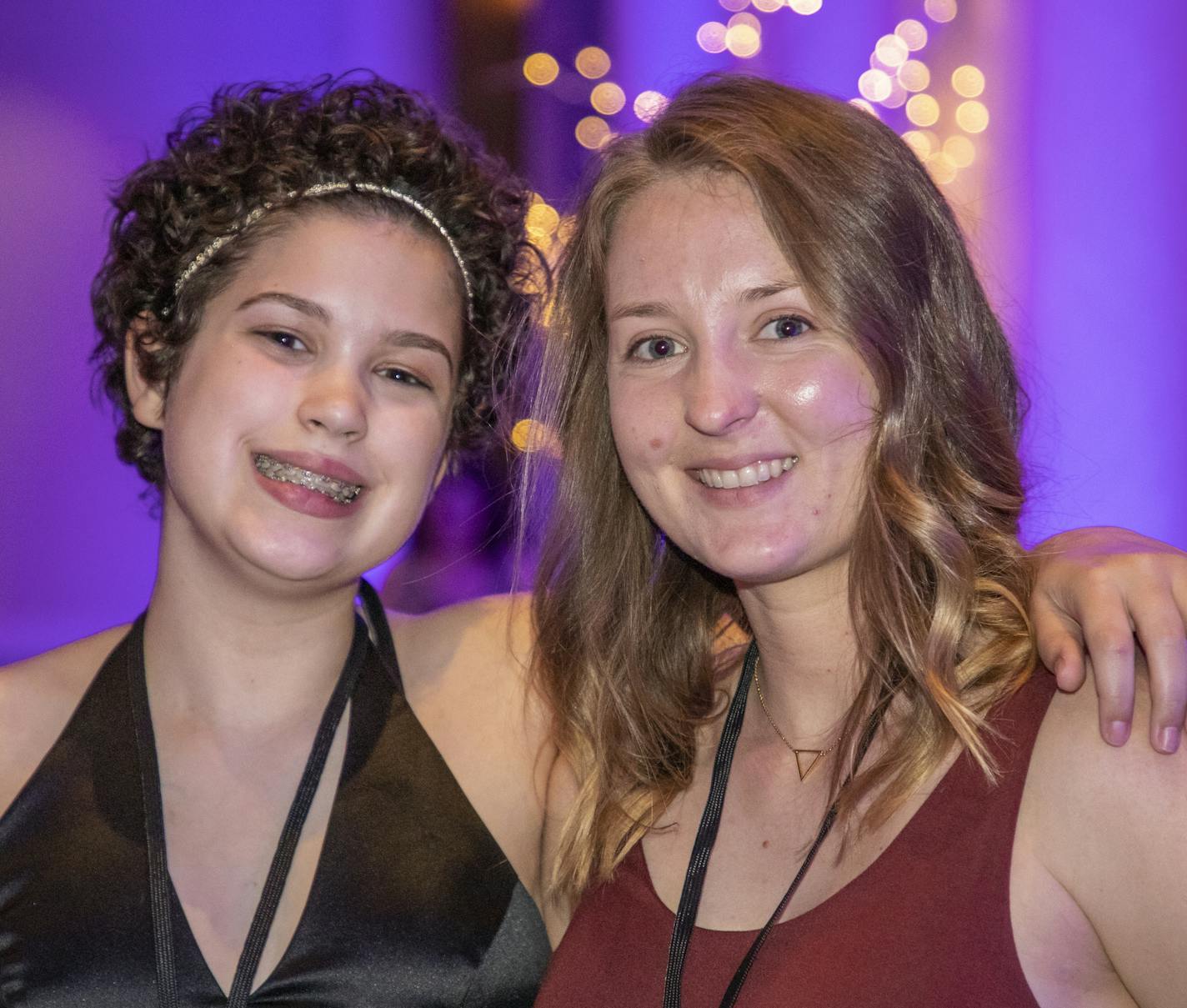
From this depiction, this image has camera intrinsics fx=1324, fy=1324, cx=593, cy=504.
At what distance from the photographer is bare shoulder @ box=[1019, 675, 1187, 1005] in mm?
1403

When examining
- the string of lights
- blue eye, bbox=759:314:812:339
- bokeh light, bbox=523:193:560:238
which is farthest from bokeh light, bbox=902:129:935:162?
blue eye, bbox=759:314:812:339

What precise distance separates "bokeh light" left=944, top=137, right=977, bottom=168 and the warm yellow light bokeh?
0.94 meters

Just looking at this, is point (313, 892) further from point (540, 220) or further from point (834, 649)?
point (540, 220)

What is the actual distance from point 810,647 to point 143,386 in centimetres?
117

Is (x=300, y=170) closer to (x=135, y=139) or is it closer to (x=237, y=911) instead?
(x=237, y=911)

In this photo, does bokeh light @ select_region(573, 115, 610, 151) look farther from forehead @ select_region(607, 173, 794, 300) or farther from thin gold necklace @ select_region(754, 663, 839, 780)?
thin gold necklace @ select_region(754, 663, 839, 780)

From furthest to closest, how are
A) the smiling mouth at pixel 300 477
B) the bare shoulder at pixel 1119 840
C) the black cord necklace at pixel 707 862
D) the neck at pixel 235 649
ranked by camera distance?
the neck at pixel 235 649 < the smiling mouth at pixel 300 477 < the black cord necklace at pixel 707 862 < the bare shoulder at pixel 1119 840

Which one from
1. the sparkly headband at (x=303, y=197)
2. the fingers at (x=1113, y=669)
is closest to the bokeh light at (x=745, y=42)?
the sparkly headband at (x=303, y=197)

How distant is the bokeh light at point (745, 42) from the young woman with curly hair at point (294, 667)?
1826mm

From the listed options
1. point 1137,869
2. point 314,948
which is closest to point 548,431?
point 314,948

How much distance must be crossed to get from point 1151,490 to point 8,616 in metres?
3.03

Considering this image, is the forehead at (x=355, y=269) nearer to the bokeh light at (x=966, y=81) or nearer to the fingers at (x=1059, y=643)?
the fingers at (x=1059, y=643)

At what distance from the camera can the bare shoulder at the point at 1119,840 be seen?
1.40m

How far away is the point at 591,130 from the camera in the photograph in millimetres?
3879
